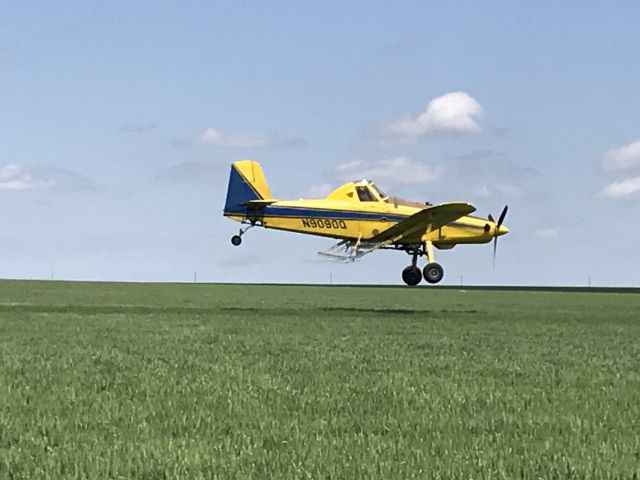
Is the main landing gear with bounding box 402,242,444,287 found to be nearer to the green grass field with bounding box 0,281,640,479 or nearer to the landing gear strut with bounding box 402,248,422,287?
the landing gear strut with bounding box 402,248,422,287

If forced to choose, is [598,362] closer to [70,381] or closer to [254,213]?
[70,381]

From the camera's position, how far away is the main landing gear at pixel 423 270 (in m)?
49.5

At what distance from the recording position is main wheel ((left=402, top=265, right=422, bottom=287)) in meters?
51.2

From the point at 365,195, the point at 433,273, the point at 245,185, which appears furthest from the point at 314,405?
the point at 245,185

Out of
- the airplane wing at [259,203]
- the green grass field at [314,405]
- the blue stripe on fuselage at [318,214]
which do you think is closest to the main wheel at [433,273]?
the blue stripe on fuselage at [318,214]

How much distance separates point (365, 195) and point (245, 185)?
738 centimetres

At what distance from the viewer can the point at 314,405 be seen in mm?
11672

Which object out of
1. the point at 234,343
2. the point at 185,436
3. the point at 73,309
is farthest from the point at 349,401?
the point at 73,309

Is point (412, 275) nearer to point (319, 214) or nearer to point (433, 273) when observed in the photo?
point (433, 273)

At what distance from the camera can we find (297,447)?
8906 millimetres

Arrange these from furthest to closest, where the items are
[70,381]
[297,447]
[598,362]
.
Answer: [598,362]
[70,381]
[297,447]

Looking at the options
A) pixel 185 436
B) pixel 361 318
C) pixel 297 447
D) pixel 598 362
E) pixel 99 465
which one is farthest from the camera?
pixel 361 318

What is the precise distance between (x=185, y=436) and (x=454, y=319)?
2417cm

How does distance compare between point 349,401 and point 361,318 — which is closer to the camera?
point 349,401
